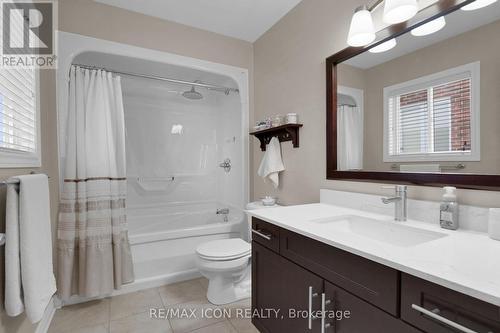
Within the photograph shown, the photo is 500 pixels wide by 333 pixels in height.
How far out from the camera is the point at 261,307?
4.68ft

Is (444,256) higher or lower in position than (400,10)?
lower

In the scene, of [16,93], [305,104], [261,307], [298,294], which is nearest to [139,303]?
[261,307]

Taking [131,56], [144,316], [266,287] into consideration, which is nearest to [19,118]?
[131,56]

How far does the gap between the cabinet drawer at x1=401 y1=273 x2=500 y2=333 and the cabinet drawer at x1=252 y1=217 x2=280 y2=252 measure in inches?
25.2

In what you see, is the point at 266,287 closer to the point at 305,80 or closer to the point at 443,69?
the point at 443,69

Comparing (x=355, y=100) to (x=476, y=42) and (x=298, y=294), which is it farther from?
(x=298, y=294)

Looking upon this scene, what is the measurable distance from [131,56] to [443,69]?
2.27 meters

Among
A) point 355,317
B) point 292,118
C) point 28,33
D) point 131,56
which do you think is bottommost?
point 355,317

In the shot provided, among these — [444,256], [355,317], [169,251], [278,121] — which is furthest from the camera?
[169,251]

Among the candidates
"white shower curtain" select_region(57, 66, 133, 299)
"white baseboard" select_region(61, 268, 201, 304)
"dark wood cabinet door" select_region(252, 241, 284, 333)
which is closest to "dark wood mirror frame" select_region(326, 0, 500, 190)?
"dark wood cabinet door" select_region(252, 241, 284, 333)

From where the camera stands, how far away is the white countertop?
0.58m

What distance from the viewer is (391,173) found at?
1320 millimetres

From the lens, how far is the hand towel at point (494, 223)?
88 centimetres

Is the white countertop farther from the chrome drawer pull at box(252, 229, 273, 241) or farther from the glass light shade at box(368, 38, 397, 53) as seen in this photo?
the glass light shade at box(368, 38, 397, 53)
